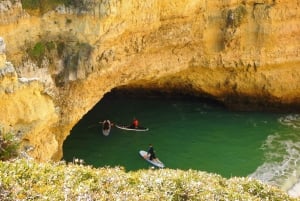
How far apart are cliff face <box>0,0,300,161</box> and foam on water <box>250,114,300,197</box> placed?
2598 mm

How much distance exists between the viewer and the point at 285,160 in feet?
64.5

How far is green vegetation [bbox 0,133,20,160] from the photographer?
11864 mm

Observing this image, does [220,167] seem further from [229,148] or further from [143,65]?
[143,65]

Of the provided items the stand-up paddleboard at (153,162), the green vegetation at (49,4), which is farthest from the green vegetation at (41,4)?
the stand-up paddleboard at (153,162)

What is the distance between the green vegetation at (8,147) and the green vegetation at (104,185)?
3148 mm

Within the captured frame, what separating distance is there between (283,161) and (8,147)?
441 inches

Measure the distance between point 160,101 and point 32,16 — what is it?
34.2 ft

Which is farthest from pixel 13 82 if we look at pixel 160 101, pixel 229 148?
pixel 160 101

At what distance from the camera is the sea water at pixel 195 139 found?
62.4 ft

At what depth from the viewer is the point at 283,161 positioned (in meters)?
19.6

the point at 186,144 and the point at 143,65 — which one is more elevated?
the point at 143,65

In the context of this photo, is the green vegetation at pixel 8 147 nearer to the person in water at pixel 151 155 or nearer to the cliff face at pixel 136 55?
the cliff face at pixel 136 55

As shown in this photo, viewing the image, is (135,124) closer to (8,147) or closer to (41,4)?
(41,4)

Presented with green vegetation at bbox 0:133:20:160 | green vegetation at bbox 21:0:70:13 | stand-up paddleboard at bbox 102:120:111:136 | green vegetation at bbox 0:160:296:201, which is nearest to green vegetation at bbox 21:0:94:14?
green vegetation at bbox 21:0:70:13
